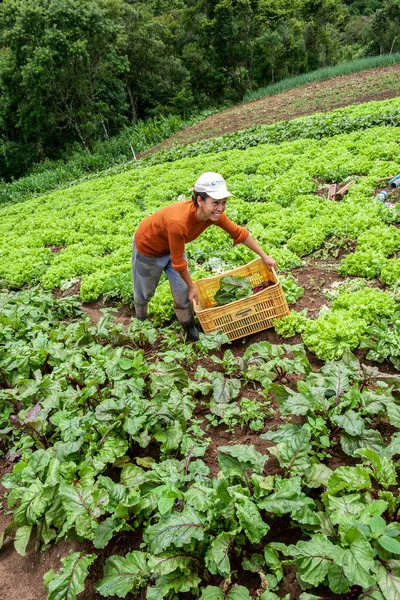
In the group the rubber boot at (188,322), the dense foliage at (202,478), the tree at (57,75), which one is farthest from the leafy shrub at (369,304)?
the tree at (57,75)

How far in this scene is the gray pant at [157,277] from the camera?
4.96 meters

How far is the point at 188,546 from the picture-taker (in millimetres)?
2598


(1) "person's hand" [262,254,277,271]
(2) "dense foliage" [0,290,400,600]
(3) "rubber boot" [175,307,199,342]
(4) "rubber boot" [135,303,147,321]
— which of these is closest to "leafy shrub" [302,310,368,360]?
(2) "dense foliage" [0,290,400,600]

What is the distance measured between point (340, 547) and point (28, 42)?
3106 cm

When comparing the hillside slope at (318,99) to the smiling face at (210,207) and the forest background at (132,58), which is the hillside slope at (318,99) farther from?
the smiling face at (210,207)

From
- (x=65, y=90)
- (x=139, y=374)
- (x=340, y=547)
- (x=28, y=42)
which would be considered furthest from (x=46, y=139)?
(x=340, y=547)

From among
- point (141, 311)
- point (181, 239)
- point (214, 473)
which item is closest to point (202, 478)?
point (214, 473)

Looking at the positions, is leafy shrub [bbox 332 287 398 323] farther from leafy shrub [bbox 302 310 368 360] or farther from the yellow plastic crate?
the yellow plastic crate

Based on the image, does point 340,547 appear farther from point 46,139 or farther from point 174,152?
point 46,139

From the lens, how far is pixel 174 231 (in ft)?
13.9

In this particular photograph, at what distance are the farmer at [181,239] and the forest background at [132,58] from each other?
25748 millimetres

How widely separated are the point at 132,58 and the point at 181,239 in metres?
34.9

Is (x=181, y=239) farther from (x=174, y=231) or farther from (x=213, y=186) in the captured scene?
(x=213, y=186)

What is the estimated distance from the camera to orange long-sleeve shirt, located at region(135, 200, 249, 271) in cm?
425
